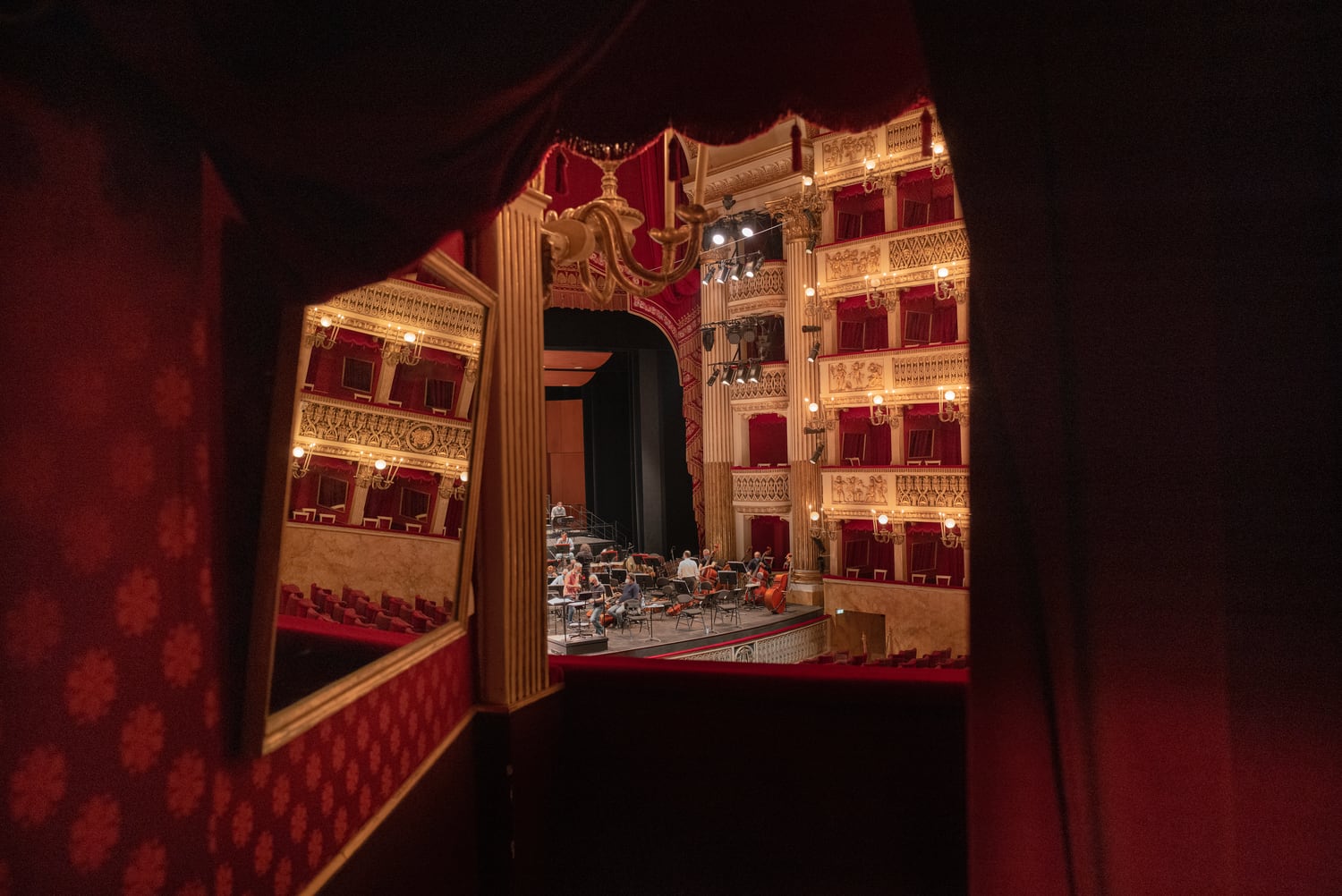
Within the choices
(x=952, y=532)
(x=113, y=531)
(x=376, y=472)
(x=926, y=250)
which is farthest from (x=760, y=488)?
(x=113, y=531)

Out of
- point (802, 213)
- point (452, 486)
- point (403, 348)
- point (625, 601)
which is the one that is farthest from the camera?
point (802, 213)

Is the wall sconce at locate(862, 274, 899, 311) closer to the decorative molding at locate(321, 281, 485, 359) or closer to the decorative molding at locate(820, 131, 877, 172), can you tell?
the decorative molding at locate(820, 131, 877, 172)

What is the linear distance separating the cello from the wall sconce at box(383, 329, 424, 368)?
10.3 meters

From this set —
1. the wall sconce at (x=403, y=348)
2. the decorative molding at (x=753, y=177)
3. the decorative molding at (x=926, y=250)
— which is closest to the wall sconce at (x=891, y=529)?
the decorative molding at (x=926, y=250)

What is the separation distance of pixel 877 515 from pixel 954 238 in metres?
3.74

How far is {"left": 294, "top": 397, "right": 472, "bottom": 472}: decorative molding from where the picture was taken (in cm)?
157

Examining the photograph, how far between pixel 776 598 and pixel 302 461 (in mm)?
10853

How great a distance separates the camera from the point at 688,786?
9.53ft

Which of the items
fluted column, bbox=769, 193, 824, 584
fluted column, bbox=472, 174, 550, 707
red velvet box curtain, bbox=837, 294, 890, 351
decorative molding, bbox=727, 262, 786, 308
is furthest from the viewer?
decorative molding, bbox=727, 262, 786, 308

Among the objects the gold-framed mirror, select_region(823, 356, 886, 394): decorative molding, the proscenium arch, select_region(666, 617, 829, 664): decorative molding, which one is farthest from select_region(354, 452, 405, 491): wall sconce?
the proscenium arch

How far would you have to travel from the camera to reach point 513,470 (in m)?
2.75

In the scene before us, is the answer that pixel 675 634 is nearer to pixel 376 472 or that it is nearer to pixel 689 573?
pixel 689 573

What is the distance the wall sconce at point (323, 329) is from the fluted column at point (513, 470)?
0.94m

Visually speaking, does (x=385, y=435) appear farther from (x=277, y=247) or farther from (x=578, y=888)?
(x=578, y=888)
